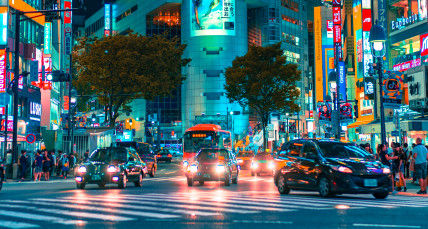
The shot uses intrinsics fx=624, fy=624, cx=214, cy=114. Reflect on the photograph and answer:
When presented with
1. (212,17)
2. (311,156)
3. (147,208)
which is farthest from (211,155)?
(212,17)

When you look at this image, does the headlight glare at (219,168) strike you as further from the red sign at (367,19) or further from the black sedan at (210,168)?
the red sign at (367,19)

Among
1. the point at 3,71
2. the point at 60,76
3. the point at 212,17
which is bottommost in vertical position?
the point at 60,76

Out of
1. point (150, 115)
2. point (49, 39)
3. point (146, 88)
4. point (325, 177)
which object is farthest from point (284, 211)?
point (150, 115)

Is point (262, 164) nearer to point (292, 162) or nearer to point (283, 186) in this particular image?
point (283, 186)

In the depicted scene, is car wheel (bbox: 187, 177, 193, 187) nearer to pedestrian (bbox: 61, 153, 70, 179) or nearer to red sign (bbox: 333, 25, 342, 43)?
pedestrian (bbox: 61, 153, 70, 179)

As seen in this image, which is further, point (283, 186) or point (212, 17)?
point (212, 17)

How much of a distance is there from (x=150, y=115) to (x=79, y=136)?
6002 cm

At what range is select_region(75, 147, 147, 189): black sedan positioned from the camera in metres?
23.9

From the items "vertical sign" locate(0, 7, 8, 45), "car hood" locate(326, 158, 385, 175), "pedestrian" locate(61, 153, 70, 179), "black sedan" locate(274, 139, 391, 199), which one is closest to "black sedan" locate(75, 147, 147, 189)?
"black sedan" locate(274, 139, 391, 199)

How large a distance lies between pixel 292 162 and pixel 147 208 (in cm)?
680

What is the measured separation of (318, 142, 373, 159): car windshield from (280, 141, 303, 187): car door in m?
0.94

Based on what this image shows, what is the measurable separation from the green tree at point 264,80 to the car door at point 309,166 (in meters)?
38.1

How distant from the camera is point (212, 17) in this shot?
352ft

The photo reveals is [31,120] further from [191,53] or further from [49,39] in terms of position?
[191,53]
